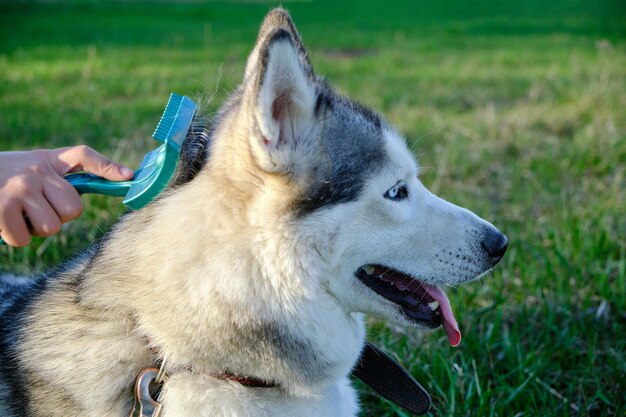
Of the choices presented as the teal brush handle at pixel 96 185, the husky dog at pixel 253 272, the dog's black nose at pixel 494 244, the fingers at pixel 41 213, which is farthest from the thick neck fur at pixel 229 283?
the dog's black nose at pixel 494 244

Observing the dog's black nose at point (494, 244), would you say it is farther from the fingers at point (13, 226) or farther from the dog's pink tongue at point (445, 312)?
the fingers at point (13, 226)

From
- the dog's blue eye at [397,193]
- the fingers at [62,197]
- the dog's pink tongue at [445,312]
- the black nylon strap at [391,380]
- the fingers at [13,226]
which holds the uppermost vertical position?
the dog's blue eye at [397,193]

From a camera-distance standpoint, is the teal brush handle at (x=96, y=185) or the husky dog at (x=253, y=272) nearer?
the husky dog at (x=253, y=272)

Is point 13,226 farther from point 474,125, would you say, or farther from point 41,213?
point 474,125

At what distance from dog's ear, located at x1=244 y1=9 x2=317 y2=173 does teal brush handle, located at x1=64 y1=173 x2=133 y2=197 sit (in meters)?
0.44

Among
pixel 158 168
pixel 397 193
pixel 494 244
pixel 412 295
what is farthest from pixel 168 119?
pixel 494 244

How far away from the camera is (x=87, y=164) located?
2158 millimetres

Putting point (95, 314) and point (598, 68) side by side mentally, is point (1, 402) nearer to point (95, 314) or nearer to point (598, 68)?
point (95, 314)

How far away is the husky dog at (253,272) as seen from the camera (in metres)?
1.94

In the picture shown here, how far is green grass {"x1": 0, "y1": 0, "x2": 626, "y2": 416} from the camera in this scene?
2.96 meters

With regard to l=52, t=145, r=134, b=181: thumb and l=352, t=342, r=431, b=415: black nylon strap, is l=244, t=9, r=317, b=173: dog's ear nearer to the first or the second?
l=52, t=145, r=134, b=181: thumb

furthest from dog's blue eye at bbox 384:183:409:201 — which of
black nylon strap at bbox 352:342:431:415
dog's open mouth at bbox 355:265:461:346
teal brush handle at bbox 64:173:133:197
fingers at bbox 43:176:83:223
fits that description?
fingers at bbox 43:176:83:223

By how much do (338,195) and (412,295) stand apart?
1.62 ft

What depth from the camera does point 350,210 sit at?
6.70 feet
